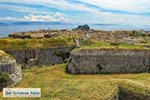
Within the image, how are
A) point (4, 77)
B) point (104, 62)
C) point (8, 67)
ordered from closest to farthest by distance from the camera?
point (4, 77)
point (8, 67)
point (104, 62)

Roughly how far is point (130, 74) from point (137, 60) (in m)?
2.02

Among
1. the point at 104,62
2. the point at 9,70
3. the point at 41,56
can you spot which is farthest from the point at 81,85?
the point at 41,56

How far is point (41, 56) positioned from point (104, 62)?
36.2 ft

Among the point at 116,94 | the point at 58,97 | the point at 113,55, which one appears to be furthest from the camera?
the point at 113,55

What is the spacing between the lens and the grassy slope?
2545cm

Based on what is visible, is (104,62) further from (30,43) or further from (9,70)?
(30,43)

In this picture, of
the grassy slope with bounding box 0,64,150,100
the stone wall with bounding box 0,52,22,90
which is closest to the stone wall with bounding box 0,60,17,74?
the stone wall with bounding box 0,52,22,90

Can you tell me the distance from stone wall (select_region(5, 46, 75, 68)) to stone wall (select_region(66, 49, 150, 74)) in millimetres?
7941

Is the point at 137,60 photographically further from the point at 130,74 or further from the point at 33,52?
the point at 33,52

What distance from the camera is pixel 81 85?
27.2 m

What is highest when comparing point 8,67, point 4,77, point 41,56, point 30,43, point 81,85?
point 30,43

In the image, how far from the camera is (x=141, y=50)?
1350 inches

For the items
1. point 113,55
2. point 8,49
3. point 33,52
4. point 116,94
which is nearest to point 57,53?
point 33,52

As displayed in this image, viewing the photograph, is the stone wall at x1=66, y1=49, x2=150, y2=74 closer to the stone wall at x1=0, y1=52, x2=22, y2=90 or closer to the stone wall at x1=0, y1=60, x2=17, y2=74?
the stone wall at x1=0, y1=52, x2=22, y2=90
